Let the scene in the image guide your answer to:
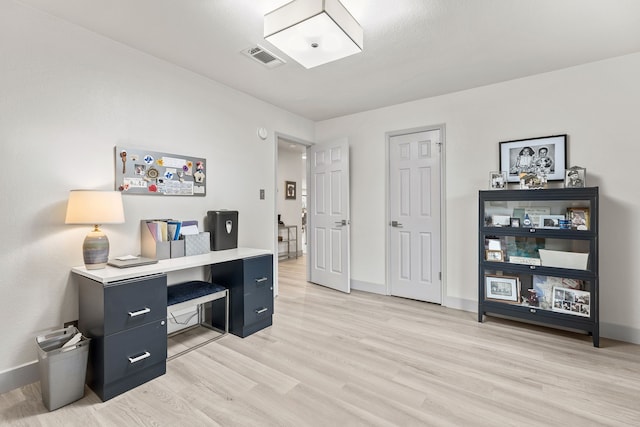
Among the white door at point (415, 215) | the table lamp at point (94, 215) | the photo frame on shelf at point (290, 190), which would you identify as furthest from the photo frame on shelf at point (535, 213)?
the photo frame on shelf at point (290, 190)

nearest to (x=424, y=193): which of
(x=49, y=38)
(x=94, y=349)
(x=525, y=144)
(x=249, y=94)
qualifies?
(x=525, y=144)

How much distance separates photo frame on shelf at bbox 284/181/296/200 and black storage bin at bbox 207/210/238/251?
3.89 meters

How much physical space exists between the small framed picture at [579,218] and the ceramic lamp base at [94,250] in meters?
3.80

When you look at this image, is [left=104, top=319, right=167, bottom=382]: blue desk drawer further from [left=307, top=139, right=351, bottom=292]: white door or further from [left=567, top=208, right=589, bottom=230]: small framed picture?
[left=567, top=208, right=589, bottom=230]: small framed picture

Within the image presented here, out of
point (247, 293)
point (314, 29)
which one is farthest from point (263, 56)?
point (247, 293)

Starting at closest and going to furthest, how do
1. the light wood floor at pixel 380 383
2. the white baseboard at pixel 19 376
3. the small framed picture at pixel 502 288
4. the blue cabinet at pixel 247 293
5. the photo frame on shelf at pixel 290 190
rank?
the light wood floor at pixel 380 383 → the white baseboard at pixel 19 376 → the blue cabinet at pixel 247 293 → the small framed picture at pixel 502 288 → the photo frame on shelf at pixel 290 190

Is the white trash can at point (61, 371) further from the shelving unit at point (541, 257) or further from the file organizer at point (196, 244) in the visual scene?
the shelving unit at point (541, 257)

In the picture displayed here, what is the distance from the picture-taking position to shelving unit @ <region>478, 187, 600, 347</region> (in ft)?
8.42

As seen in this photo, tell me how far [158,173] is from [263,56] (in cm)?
138

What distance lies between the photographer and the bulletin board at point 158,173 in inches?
94.5

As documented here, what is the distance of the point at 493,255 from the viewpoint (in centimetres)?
304

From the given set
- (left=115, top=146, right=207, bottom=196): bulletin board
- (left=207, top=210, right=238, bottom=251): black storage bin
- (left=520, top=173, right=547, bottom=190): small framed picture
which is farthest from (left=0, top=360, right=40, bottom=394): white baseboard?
(left=520, top=173, right=547, bottom=190): small framed picture

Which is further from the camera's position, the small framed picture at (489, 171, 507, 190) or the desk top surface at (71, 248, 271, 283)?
the small framed picture at (489, 171, 507, 190)

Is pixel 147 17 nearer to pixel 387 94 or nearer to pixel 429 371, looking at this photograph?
pixel 387 94
